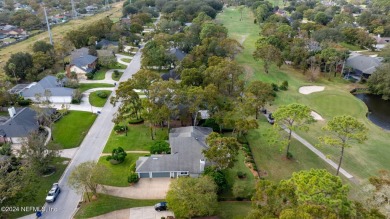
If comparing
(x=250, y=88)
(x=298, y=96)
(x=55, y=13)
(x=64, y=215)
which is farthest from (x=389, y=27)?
(x=55, y=13)

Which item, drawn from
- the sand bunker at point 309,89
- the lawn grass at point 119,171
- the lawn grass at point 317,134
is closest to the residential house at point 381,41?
the lawn grass at point 317,134

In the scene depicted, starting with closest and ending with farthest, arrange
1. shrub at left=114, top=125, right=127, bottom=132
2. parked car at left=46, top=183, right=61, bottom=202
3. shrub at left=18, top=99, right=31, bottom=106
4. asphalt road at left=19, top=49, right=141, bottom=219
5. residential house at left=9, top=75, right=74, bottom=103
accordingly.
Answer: asphalt road at left=19, top=49, right=141, bottom=219 → parked car at left=46, top=183, right=61, bottom=202 → shrub at left=114, top=125, right=127, bottom=132 → shrub at left=18, top=99, right=31, bottom=106 → residential house at left=9, top=75, right=74, bottom=103

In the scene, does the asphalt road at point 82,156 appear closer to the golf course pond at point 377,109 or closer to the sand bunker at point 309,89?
the sand bunker at point 309,89

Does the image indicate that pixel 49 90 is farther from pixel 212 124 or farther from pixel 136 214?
pixel 136 214

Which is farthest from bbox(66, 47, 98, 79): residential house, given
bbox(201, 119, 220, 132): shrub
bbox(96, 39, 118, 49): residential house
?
bbox(201, 119, 220, 132): shrub

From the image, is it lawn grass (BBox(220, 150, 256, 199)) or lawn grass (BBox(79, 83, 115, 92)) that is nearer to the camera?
lawn grass (BBox(220, 150, 256, 199))

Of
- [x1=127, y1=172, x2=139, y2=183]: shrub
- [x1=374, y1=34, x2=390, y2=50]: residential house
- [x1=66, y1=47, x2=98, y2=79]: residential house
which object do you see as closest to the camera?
[x1=127, y1=172, x2=139, y2=183]: shrub

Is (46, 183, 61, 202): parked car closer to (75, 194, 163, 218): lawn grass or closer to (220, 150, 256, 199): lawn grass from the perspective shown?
(75, 194, 163, 218): lawn grass

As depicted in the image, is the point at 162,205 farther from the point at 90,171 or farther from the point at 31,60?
the point at 31,60
